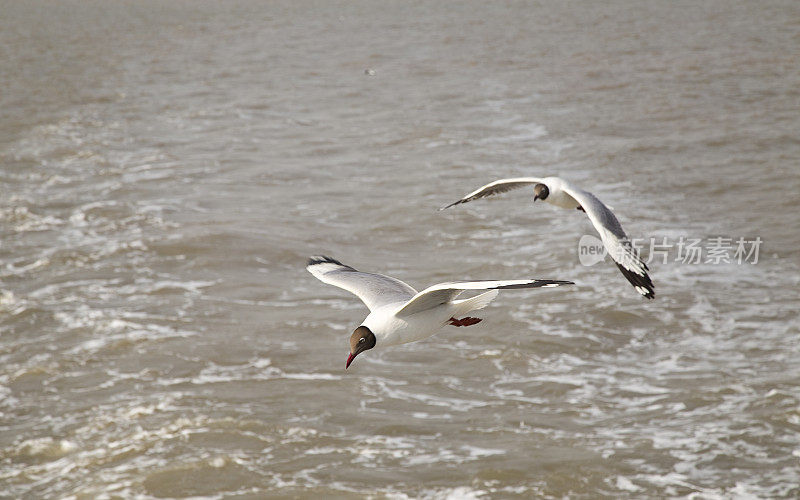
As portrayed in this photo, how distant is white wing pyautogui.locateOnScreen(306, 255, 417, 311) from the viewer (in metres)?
6.36

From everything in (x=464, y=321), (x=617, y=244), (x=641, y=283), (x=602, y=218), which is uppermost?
(x=602, y=218)

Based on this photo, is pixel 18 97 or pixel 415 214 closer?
pixel 415 214

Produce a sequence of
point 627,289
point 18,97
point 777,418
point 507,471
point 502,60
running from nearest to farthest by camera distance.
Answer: point 507,471 < point 777,418 < point 627,289 < point 18,97 < point 502,60

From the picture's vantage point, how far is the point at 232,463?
9.39 metres

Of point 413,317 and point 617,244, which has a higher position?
point 617,244

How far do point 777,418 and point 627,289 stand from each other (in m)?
3.72

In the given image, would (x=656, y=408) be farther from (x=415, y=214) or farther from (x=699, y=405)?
(x=415, y=214)

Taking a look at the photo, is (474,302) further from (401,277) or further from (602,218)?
(401,277)

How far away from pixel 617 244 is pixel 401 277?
690 cm

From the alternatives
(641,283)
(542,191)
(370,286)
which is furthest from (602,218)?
(370,286)

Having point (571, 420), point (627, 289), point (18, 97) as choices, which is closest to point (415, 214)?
point (627, 289)

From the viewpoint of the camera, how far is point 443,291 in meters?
5.61

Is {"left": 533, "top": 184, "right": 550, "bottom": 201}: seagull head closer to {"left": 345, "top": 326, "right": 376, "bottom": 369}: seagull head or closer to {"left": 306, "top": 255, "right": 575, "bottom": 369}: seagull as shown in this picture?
{"left": 306, "top": 255, "right": 575, "bottom": 369}: seagull

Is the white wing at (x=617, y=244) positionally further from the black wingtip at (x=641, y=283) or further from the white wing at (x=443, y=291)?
the white wing at (x=443, y=291)
